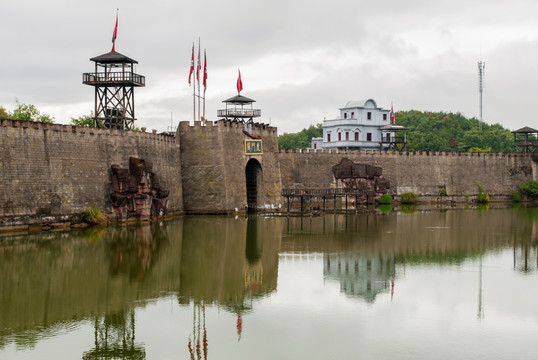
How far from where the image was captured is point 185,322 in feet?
57.8

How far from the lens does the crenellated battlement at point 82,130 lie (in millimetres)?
34812

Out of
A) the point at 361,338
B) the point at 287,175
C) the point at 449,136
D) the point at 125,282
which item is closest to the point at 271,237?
the point at 125,282

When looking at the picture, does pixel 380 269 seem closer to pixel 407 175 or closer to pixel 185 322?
pixel 185 322

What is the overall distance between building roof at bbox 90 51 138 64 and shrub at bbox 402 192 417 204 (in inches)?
1248

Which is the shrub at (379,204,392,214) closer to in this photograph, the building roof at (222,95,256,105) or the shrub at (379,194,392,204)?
the shrub at (379,194,392,204)

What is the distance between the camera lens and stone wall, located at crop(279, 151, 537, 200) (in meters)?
63.5

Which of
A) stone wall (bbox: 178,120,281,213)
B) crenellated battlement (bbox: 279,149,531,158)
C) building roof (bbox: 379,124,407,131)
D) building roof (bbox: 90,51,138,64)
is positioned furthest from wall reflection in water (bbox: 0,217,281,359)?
building roof (bbox: 379,124,407,131)

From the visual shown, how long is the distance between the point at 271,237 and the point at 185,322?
1734 centimetres

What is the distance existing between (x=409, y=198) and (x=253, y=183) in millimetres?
19719

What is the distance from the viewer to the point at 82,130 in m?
39.5

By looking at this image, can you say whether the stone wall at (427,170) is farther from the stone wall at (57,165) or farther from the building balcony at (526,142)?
the stone wall at (57,165)

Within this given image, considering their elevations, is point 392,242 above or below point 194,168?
below

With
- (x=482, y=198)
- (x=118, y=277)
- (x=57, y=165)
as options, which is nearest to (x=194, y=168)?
(x=57, y=165)

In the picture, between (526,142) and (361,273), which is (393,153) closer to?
(526,142)
